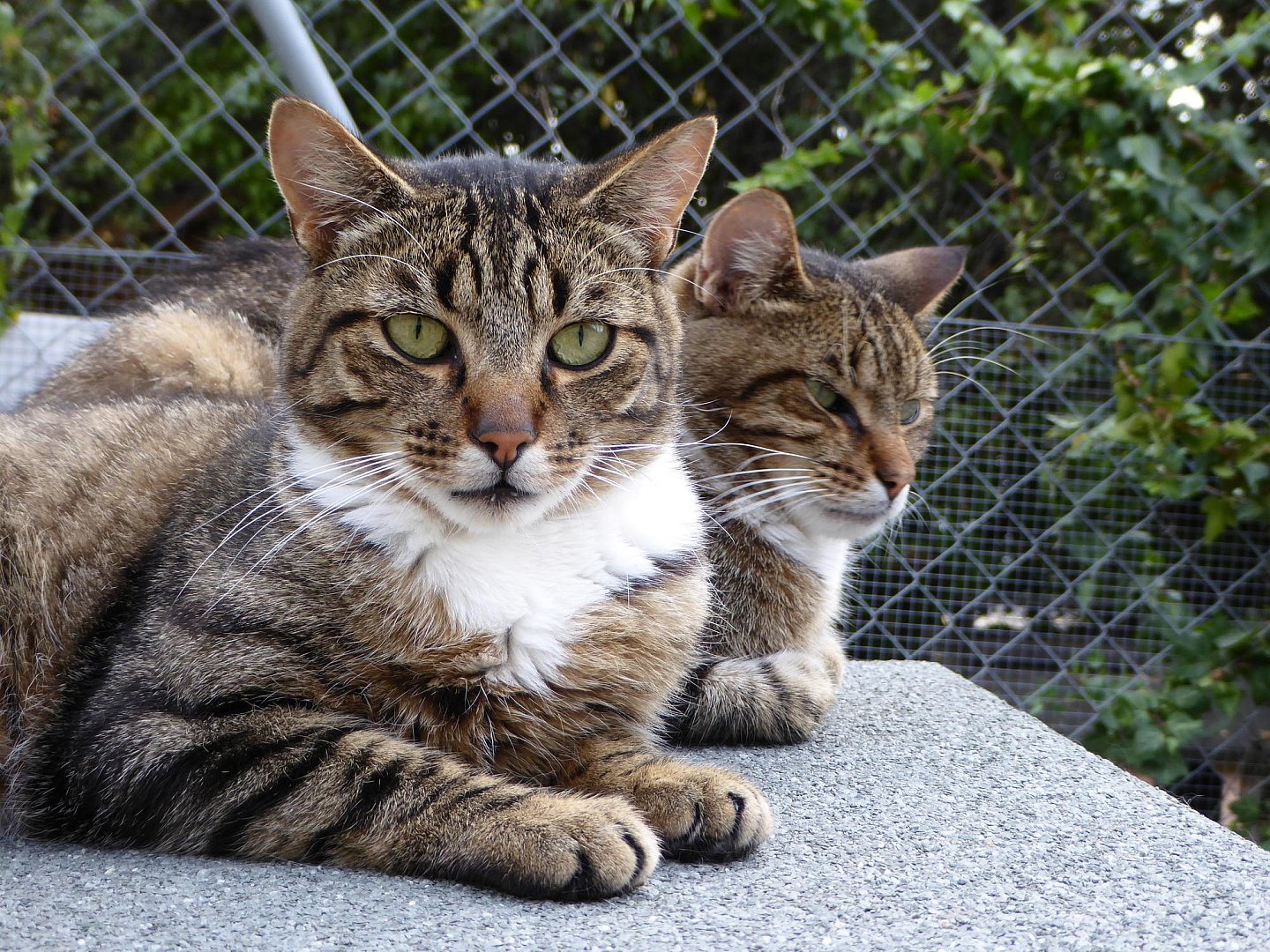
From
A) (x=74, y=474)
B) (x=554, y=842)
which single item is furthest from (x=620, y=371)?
(x=74, y=474)

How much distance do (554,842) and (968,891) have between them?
516mm

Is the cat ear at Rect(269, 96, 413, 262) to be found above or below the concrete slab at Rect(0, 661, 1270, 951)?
above

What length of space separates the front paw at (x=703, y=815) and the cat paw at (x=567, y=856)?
0.36ft

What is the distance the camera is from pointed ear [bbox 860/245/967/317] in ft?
8.25

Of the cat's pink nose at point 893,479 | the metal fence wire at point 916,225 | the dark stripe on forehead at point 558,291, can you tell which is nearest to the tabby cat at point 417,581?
the dark stripe on forehead at point 558,291

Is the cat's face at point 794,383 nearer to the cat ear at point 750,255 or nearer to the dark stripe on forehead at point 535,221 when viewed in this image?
the cat ear at point 750,255

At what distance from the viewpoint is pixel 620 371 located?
65.5 inches

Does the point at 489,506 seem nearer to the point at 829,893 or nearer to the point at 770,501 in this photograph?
the point at 829,893

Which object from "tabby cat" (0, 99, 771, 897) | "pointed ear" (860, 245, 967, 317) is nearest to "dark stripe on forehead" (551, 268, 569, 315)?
"tabby cat" (0, 99, 771, 897)

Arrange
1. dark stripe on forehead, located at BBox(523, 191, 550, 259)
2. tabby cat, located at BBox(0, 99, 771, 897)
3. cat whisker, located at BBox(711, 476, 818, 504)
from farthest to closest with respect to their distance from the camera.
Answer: cat whisker, located at BBox(711, 476, 818, 504) < dark stripe on forehead, located at BBox(523, 191, 550, 259) < tabby cat, located at BBox(0, 99, 771, 897)

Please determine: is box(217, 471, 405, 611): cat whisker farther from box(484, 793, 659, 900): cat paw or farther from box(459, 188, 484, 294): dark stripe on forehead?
box(484, 793, 659, 900): cat paw

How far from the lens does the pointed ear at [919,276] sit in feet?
8.25

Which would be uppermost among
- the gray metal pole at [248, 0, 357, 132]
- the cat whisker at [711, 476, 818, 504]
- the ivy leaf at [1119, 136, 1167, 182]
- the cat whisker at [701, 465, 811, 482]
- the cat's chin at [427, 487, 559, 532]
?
the gray metal pole at [248, 0, 357, 132]

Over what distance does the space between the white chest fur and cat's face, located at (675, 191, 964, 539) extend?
53 cm
